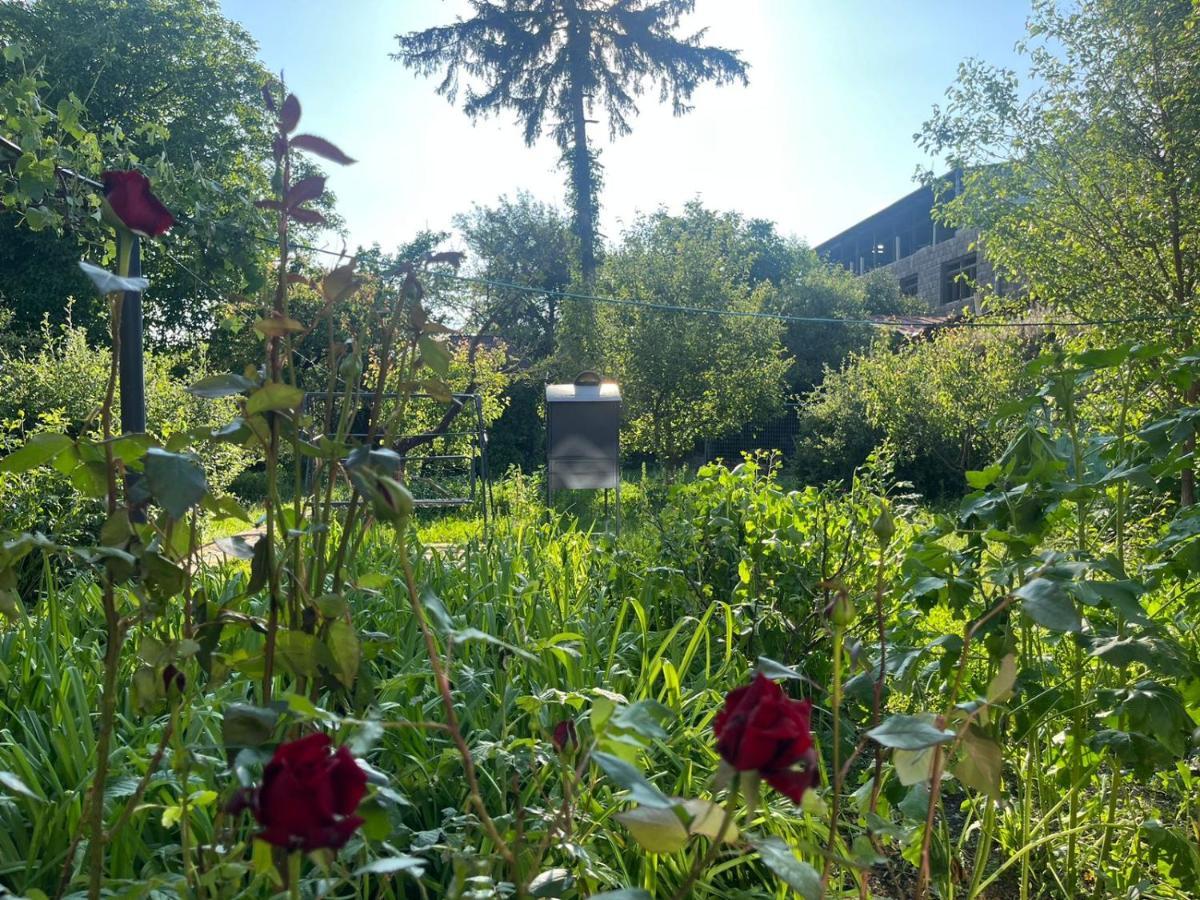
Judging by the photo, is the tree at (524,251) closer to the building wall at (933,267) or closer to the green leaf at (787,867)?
the building wall at (933,267)

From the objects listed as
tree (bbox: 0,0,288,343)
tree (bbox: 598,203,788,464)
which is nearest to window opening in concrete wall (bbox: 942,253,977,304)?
tree (bbox: 598,203,788,464)

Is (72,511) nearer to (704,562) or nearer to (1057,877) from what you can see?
(704,562)

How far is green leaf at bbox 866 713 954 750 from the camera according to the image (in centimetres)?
75

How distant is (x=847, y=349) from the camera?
20.4 meters

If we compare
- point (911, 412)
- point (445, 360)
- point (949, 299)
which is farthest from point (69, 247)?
point (949, 299)

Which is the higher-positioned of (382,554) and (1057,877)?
(382,554)

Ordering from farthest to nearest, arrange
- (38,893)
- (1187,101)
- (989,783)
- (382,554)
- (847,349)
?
(847,349) < (1187,101) < (382,554) < (989,783) < (38,893)

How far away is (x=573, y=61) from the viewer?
51.5 ft

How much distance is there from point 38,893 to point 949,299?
26.5 meters

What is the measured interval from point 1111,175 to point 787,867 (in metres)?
8.09

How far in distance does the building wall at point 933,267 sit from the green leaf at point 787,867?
928 inches

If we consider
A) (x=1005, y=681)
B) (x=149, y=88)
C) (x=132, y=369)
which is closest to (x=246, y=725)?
(x=1005, y=681)

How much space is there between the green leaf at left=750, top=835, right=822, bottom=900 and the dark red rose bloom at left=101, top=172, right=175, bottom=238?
785 mm

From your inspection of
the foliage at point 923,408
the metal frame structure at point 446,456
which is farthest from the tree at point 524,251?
the metal frame structure at point 446,456
